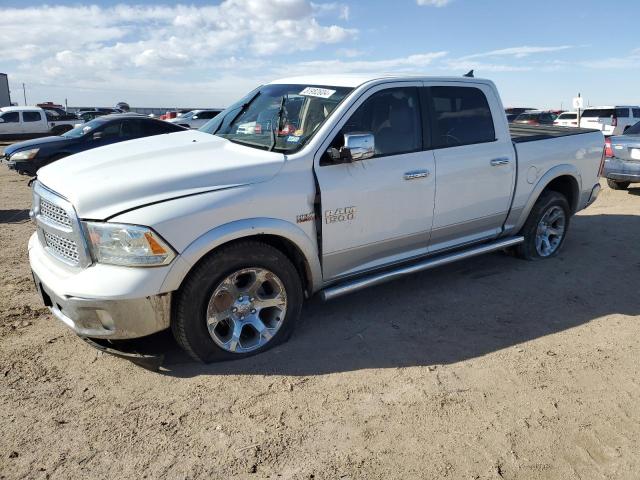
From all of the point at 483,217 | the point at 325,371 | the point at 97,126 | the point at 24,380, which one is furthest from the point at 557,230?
the point at 97,126

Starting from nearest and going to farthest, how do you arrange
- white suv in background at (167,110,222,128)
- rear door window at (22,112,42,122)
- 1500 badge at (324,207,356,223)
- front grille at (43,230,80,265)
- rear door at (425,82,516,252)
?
front grille at (43,230,80,265)
1500 badge at (324,207,356,223)
rear door at (425,82,516,252)
rear door window at (22,112,42,122)
white suv in background at (167,110,222,128)

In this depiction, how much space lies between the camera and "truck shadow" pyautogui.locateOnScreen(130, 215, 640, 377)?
3602mm

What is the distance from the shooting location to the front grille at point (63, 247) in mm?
3217

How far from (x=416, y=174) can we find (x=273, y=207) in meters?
1.33

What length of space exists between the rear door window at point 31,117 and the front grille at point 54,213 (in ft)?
70.5

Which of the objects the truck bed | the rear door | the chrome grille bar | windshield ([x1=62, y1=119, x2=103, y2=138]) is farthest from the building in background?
the rear door

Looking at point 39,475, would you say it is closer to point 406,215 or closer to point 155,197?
point 155,197

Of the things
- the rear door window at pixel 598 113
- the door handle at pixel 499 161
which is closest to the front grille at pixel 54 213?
the door handle at pixel 499 161

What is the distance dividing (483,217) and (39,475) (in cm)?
Result: 401

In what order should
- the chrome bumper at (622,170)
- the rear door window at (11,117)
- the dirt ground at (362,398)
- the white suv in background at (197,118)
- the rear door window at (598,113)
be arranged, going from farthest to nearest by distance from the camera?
the white suv in background at (197,118) < the rear door window at (11,117) < the rear door window at (598,113) < the chrome bumper at (622,170) < the dirt ground at (362,398)

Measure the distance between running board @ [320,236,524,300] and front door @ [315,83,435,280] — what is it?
101 millimetres

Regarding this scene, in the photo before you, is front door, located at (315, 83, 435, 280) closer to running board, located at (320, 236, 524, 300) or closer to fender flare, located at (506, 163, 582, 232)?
running board, located at (320, 236, 524, 300)

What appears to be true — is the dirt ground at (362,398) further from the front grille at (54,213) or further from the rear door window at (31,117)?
the rear door window at (31,117)

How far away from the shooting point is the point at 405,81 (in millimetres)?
4254
